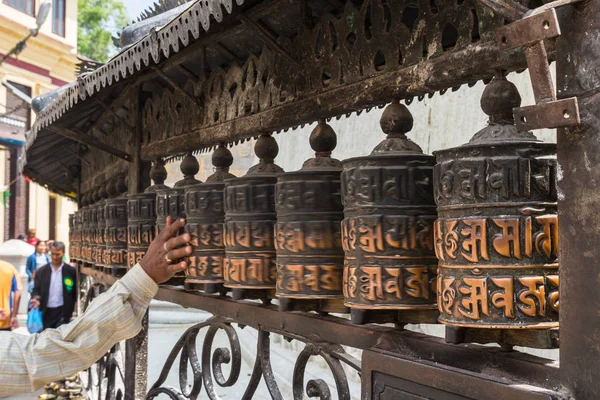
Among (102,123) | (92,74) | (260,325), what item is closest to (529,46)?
(260,325)

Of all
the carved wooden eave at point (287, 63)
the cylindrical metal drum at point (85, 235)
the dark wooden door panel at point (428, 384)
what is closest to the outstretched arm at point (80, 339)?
the carved wooden eave at point (287, 63)

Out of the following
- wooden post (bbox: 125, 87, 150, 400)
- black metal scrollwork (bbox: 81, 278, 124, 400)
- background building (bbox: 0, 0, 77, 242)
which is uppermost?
background building (bbox: 0, 0, 77, 242)

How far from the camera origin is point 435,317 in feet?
5.52

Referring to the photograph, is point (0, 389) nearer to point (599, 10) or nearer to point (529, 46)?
point (529, 46)

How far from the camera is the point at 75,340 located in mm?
2018

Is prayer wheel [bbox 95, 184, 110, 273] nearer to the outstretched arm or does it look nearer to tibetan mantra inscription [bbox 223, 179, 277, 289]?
the outstretched arm

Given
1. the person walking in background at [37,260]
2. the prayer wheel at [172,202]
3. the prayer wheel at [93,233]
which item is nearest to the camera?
the prayer wheel at [172,202]

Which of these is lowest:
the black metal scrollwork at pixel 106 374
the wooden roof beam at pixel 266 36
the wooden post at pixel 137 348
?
the black metal scrollwork at pixel 106 374

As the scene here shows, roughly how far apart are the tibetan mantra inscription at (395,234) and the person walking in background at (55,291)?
6.44 meters

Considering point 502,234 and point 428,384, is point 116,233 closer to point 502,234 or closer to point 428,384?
point 428,384

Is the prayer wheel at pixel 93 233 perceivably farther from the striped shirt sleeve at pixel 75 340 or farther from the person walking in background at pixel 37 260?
the person walking in background at pixel 37 260

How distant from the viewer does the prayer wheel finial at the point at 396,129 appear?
169cm

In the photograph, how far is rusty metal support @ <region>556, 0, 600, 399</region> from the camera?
1.24 m

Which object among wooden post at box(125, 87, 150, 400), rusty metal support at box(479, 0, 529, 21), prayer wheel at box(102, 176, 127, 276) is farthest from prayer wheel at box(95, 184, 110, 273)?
rusty metal support at box(479, 0, 529, 21)
